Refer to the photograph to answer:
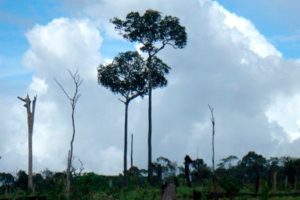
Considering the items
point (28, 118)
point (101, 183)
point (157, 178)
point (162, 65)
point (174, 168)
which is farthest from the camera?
point (174, 168)

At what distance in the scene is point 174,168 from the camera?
4797 centimetres

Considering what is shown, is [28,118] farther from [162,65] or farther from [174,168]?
[174,168]

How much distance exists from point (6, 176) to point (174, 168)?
12926mm

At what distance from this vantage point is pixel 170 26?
4150 centimetres

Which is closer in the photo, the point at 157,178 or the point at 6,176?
the point at 157,178

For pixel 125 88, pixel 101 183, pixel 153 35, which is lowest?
pixel 101 183

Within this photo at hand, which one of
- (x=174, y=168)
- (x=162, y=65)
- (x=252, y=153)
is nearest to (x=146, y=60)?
(x=162, y=65)

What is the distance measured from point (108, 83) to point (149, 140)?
5.56m

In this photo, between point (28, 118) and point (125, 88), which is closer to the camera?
point (28, 118)

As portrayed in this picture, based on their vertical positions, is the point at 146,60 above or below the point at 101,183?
above

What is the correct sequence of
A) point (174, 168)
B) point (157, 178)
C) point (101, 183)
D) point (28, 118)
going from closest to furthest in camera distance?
point (28, 118) → point (101, 183) → point (157, 178) → point (174, 168)

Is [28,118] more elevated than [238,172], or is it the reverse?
[28,118]

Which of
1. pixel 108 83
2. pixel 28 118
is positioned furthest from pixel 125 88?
pixel 28 118

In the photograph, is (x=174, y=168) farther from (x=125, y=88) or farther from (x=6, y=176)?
(x=6, y=176)
